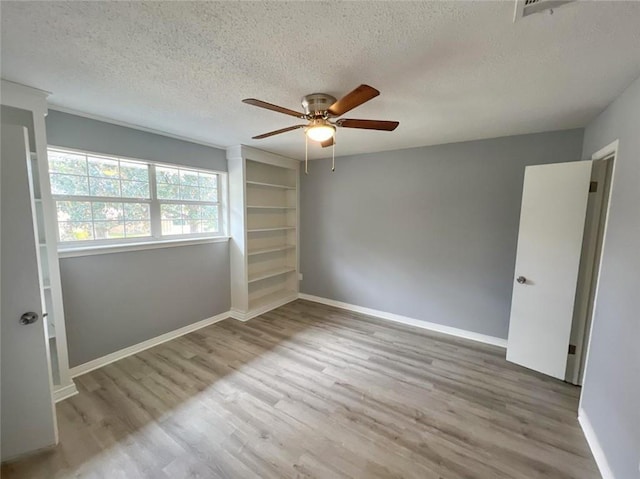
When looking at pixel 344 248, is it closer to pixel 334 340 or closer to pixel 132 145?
pixel 334 340

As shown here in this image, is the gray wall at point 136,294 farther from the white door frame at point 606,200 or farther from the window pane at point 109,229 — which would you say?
the white door frame at point 606,200

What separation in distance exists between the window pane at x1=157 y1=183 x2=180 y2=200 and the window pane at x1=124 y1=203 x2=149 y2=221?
0.21m

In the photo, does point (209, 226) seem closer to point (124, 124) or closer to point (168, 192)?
point (168, 192)

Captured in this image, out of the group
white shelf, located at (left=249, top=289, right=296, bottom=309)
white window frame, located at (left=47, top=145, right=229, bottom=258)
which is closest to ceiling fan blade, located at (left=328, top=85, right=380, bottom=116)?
white window frame, located at (left=47, top=145, right=229, bottom=258)

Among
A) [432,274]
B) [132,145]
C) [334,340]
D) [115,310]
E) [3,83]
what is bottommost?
[334,340]

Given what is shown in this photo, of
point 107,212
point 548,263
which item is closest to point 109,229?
point 107,212

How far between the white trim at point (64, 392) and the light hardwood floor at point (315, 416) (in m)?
0.07

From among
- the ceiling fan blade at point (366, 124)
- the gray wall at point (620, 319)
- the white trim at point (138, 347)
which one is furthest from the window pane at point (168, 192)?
the gray wall at point (620, 319)

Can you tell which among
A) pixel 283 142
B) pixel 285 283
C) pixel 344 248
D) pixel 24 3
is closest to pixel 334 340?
pixel 344 248

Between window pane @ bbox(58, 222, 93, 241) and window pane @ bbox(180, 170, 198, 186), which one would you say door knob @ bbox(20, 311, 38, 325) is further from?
window pane @ bbox(180, 170, 198, 186)

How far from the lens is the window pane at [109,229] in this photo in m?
2.53

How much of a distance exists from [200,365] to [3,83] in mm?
2637

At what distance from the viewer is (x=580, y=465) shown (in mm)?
1606

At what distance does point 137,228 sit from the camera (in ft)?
9.34
